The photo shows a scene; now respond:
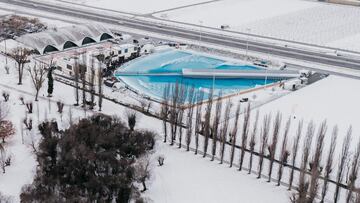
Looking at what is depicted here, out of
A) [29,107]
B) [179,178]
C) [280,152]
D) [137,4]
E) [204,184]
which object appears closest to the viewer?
[204,184]

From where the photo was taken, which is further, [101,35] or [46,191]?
[101,35]

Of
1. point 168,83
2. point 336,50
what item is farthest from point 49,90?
point 336,50

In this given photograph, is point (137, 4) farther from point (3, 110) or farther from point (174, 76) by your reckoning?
point (3, 110)

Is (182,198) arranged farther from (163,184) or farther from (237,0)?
(237,0)

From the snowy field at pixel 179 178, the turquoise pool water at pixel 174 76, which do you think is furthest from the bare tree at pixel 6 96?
the turquoise pool water at pixel 174 76

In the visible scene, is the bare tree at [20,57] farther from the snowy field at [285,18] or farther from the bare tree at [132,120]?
the snowy field at [285,18]

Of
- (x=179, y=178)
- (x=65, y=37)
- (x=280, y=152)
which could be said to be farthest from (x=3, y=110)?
(x=280, y=152)
